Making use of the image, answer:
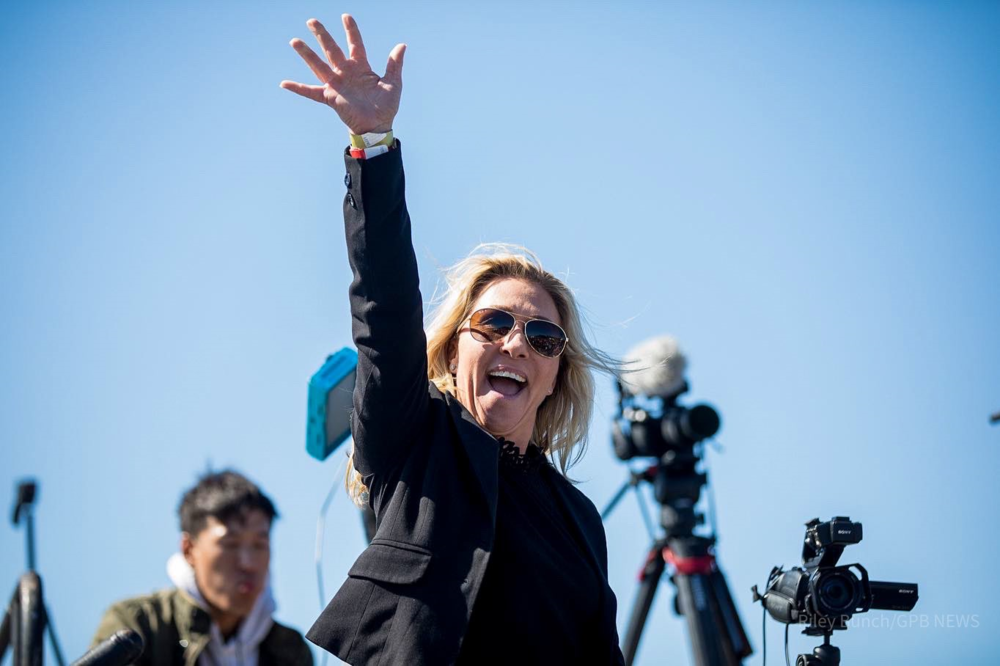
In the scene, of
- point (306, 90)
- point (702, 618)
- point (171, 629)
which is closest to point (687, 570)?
point (702, 618)

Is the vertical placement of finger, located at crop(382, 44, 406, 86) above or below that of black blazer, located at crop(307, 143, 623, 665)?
above

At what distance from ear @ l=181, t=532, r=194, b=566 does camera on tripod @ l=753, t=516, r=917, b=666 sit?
264 centimetres

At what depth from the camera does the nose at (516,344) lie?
9.32 ft

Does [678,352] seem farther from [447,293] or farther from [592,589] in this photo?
[592,589]

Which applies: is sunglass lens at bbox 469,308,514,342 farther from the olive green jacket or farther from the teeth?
the olive green jacket

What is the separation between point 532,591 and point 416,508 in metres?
0.30

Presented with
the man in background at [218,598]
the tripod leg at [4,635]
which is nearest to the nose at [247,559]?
the man in background at [218,598]

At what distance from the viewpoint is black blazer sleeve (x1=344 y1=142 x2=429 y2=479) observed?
2.30 m

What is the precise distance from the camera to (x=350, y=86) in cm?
241

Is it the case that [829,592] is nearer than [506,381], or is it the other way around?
[829,592]

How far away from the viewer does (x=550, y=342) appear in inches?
115

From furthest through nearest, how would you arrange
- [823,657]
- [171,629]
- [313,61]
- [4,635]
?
[171,629] → [4,635] → [823,657] → [313,61]

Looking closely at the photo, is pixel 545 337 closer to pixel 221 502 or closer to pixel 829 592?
pixel 829 592

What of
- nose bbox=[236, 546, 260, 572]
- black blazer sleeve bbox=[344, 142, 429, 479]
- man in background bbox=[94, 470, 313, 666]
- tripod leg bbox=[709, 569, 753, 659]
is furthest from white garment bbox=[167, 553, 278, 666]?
tripod leg bbox=[709, 569, 753, 659]
